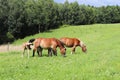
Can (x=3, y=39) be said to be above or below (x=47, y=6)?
below

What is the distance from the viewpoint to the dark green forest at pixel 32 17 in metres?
90.9

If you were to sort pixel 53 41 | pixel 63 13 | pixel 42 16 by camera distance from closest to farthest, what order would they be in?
pixel 53 41 → pixel 42 16 → pixel 63 13

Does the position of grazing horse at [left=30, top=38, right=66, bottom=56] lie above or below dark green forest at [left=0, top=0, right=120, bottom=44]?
above

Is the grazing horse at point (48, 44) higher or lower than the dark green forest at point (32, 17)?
higher

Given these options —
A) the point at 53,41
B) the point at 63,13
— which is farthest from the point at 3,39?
the point at 53,41

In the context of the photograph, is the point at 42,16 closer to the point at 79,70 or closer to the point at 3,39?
the point at 3,39

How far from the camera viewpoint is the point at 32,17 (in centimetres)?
9681

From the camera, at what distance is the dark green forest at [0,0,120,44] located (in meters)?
90.9

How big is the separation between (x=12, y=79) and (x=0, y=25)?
259 ft

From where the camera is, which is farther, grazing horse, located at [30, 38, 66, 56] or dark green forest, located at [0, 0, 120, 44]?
dark green forest, located at [0, 0, 120, 44]

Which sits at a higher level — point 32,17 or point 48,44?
point 48,44

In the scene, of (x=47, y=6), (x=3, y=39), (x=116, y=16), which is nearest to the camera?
(x=3, y=39)

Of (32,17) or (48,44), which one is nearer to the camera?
(48,44)

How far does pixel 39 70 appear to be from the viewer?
52.8 feet
